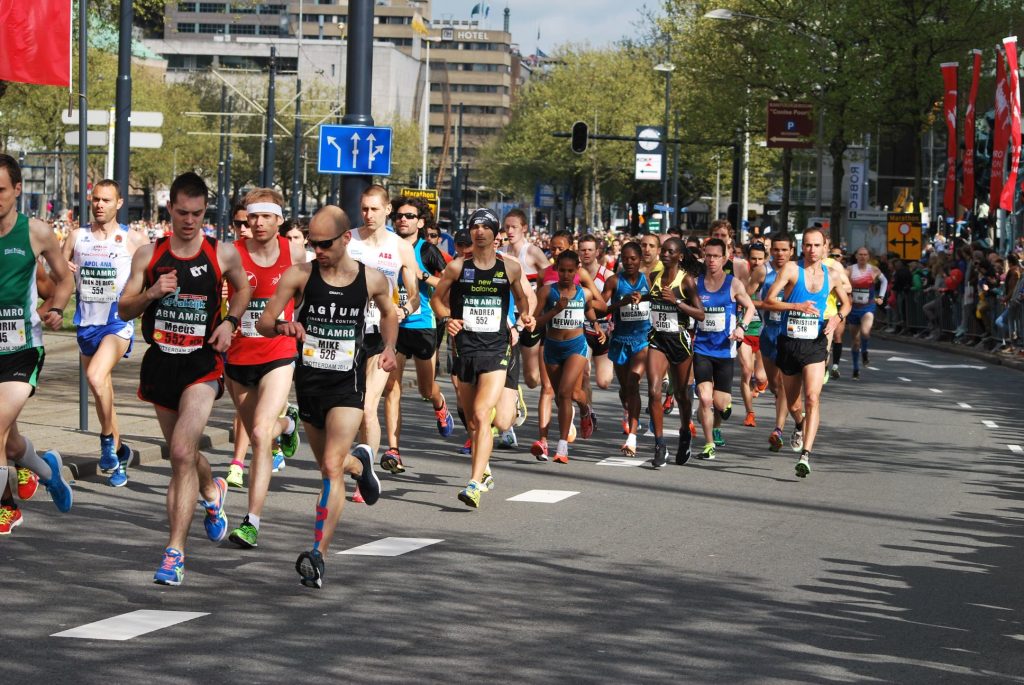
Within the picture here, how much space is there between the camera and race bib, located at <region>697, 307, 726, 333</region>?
15.1 metres

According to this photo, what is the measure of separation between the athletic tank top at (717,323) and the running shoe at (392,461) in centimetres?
327

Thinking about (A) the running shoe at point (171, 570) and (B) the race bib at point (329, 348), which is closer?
(A) the running shoe at point (171, 570)

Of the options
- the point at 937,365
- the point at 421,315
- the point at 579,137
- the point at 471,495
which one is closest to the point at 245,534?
the point at 471,495

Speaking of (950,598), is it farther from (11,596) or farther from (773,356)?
(773,356)

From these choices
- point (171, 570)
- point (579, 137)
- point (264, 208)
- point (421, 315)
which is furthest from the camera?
point (579, 137)

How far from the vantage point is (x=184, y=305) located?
8.65m

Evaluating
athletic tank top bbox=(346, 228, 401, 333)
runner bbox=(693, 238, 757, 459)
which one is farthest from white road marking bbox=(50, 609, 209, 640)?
runner bbox=(693, 238, 757, 459)

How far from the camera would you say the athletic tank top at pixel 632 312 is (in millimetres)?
14906

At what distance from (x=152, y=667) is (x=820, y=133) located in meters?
44.1

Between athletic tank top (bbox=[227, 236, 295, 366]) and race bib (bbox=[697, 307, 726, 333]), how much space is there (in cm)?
558

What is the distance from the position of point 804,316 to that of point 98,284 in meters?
5.57

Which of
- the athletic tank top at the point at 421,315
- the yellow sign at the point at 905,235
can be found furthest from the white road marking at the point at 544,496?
the yellow sign at the point at 905,235

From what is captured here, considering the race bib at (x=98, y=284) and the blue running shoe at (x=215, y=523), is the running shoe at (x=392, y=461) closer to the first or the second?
the race bib at (x=98, y=284)

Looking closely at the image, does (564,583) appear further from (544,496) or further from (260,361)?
(544,496)
